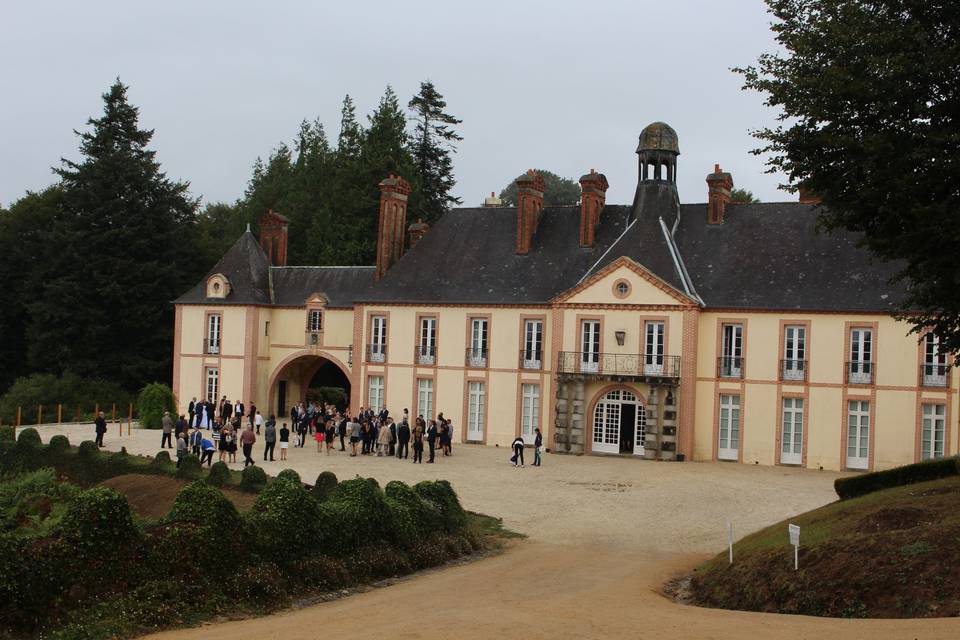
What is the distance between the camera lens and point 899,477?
19688 mm

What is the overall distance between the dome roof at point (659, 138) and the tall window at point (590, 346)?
6839mm

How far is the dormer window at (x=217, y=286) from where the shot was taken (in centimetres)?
4397

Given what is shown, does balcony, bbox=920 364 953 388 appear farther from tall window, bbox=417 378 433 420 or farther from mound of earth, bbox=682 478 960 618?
tall window, bbox=417 378 433 420

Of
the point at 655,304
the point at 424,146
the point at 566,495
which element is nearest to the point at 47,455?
the point at 566,495

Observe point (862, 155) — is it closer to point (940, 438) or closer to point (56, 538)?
point (56, 538)

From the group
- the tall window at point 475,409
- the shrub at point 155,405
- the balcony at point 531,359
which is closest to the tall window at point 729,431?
the balcony at point 531,359

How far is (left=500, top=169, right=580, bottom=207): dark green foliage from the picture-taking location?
90.6 m

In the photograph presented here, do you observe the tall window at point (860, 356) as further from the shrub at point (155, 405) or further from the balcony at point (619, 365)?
the shrub at point (155, 405)

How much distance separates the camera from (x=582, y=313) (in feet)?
117

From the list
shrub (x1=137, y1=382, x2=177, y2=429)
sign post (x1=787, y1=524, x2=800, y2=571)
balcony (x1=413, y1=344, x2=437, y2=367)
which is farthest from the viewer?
shrub (x1=137, y1=382, x2=177, y2=429)

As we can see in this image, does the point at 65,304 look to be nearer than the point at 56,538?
No

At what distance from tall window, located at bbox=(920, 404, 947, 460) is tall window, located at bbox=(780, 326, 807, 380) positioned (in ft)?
12.1

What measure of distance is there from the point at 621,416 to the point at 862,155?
19.8 meters

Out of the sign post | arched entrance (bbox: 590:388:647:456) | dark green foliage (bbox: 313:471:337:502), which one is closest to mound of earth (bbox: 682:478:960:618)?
the sign post
